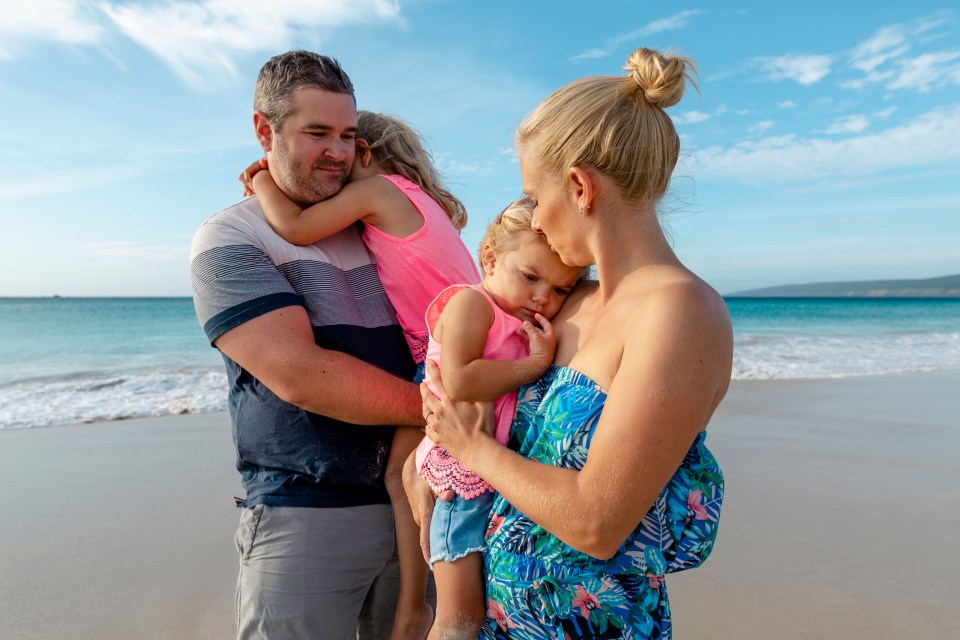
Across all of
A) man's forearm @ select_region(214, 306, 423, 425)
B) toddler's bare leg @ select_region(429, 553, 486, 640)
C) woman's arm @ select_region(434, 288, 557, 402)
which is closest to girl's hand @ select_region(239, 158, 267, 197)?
man's forearm @ select_region(214, 306, 423, 425)

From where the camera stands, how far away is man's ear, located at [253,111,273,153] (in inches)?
94.3

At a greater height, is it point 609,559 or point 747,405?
point 609,559

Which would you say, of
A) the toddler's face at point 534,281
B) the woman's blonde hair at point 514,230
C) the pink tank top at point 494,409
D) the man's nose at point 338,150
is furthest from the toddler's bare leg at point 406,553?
the man's nose at point 338,150

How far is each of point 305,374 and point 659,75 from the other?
1.23 m

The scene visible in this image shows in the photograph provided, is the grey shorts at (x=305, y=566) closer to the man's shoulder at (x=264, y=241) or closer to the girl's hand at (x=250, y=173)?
the man's shoulder at (x=264, y=241)

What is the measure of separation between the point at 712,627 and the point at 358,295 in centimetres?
281

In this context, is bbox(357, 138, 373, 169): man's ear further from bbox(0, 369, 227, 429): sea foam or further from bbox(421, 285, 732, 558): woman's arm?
bbox(0, 369, 227, 429): sea foam

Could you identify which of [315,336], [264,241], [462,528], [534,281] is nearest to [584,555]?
[462,528]

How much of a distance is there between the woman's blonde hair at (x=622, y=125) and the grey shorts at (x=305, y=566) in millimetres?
1294

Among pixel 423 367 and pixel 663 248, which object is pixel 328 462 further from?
pixel 663 248

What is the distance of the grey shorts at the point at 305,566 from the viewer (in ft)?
7.22

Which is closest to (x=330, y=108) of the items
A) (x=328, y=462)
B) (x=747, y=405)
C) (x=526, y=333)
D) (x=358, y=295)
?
(x=358, y=295)

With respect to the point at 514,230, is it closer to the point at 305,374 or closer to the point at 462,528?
the point at 305,374

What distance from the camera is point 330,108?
231 centimetres
